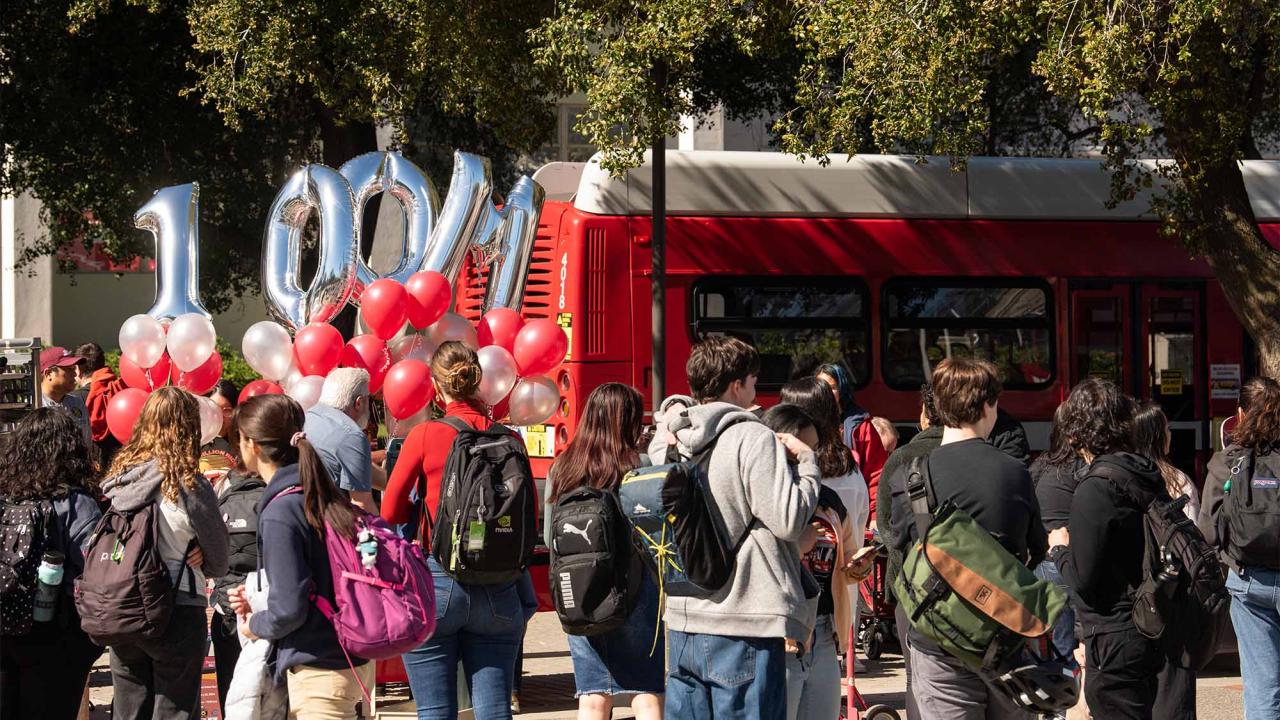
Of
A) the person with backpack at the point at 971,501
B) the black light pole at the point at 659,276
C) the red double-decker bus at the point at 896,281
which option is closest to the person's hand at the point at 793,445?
the person with backpack at the point at 971,501

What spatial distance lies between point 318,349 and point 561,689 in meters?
2.46

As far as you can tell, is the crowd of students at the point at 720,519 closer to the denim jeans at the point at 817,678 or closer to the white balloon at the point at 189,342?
the denim jeans at the point at 817,678

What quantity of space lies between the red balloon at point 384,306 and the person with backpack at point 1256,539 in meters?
4.55

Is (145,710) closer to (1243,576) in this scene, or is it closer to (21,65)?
(1243,576)

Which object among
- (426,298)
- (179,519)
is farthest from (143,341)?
(179,519)

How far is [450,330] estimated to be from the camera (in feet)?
28.5

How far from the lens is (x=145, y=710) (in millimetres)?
5660

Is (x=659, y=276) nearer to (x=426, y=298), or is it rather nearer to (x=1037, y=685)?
(x=426, y=298)

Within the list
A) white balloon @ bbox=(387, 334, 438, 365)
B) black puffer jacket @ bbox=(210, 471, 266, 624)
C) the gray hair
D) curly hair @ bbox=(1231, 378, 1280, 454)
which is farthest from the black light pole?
curly hair @ bbox=(1231, 378, 1280, 454)

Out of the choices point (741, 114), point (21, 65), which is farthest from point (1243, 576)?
point (21, 65)

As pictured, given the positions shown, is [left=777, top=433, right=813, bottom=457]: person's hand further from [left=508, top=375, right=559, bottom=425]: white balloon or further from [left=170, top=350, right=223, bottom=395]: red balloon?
[left=170, top=350, right=223, bottom=395]: red balloon

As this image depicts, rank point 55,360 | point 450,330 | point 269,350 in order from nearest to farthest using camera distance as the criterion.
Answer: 1. point 269,350
2. point 450,330
3. point 55,360

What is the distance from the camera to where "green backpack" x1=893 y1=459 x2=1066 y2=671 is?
430 cm

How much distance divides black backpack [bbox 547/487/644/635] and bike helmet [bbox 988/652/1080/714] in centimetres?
142
